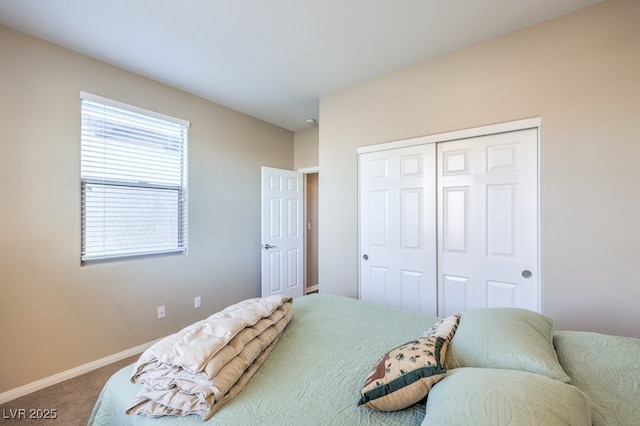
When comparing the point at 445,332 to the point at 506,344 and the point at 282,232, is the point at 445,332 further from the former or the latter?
the point at 282,232

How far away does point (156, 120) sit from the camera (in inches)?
112

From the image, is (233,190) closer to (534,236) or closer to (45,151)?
(45,151)

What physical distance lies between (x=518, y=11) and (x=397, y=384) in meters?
2.43

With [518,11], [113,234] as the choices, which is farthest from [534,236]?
[113,234]

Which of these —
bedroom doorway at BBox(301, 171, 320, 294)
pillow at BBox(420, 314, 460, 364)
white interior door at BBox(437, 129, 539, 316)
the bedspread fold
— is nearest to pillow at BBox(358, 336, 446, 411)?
pillow at BBox(420, 314, 460, 364)

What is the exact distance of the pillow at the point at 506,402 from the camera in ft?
2.19

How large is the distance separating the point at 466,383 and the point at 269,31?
2382mm

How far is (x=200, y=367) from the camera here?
980mm

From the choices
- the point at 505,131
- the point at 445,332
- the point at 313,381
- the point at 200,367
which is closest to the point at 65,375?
the point at 200,367

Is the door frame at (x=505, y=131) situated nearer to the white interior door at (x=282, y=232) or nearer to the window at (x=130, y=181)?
the white interior door at (x=282, y=232)

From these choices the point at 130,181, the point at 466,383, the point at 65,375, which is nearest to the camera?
the point at 466,383

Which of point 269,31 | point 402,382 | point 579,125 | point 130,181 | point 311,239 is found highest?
point 269,31

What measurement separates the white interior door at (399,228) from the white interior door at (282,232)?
4.42 ft

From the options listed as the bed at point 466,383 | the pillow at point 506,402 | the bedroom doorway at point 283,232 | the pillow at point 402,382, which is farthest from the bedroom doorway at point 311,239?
the pillow at point 506,402
